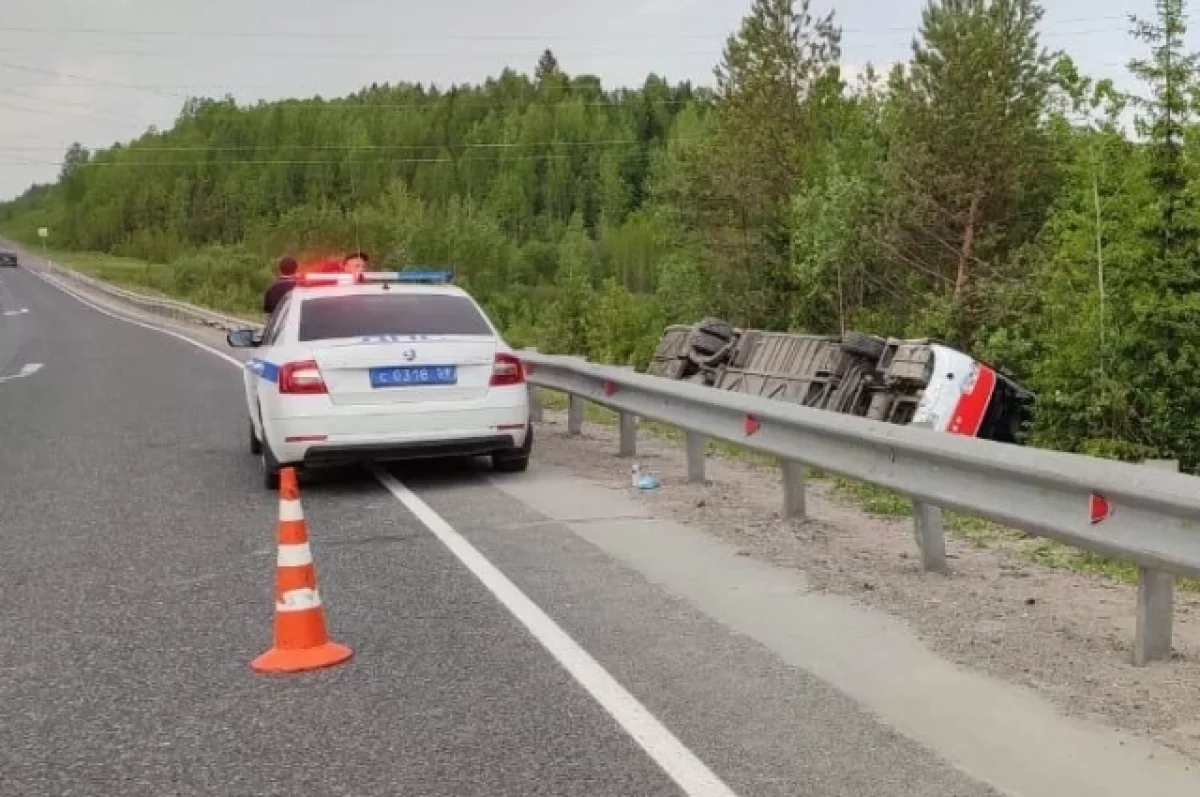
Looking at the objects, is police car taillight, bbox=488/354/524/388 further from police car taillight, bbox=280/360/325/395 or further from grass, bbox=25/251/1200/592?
grass, bbox=25/251/1200/592

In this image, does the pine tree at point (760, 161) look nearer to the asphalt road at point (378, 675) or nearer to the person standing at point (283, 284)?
the person standing at point (283, 284)

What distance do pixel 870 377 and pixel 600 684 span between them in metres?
11.7


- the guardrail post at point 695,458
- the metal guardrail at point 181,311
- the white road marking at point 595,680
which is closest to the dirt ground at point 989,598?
the guardrail post at point 695,458

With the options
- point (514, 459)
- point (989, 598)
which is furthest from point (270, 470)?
point (989, 598)

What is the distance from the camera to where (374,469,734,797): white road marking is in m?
3.95

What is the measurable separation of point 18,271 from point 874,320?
82826 mm

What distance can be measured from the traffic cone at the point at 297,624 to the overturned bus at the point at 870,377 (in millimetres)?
9031

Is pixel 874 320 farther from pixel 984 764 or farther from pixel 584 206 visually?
pixel 584 206

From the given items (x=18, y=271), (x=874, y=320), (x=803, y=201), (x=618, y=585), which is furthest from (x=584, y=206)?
(x=618, y=585)

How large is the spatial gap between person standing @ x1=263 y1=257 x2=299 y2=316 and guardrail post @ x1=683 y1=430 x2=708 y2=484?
5.64 metres

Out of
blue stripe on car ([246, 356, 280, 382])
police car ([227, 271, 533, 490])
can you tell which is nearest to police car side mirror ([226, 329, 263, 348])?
blue stripe on car ([246, 356, 280, 382])

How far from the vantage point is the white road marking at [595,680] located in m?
3.95

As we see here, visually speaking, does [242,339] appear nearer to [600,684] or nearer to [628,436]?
[628,436]

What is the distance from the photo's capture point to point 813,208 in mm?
46250
